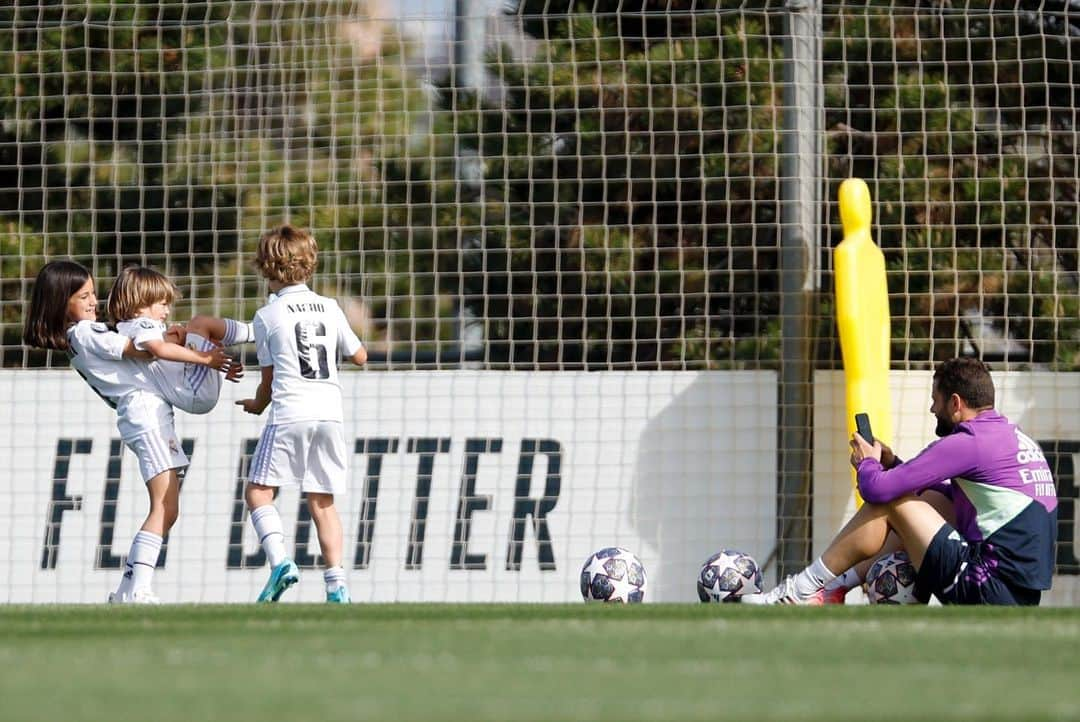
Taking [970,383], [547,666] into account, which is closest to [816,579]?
[970,383]

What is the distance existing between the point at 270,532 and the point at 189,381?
0.77 meters

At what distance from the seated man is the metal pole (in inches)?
77.2

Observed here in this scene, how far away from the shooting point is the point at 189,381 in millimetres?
6895

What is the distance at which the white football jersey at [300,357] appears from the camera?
6656mm

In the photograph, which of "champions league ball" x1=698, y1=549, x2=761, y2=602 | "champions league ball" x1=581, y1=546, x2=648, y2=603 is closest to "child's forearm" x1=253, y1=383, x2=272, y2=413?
"champions league ball" x1=581, y1=546, x2=648, y2=603

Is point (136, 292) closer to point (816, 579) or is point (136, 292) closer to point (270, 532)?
point (270, 532)

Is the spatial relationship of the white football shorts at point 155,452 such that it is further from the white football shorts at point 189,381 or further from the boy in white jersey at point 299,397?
the boy in white jersey at point 299,397

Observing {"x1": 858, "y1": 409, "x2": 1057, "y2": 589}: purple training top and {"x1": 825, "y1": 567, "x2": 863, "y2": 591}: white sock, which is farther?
{"x1": 825, "y1": 567, "x2": 863, "y2": 591}: white sock

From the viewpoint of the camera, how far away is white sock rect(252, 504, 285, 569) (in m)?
6.45

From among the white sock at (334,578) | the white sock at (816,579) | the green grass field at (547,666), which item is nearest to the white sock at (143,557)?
the white sock at (334,578)

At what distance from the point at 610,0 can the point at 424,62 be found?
4.43 feet

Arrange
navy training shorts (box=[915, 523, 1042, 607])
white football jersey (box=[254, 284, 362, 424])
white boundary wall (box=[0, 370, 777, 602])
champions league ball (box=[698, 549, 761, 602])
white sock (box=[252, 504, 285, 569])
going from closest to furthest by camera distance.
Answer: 1. navy training shorts (box=[915, 523, 1042, 607])
2. white sock (box=[252, 504, 285, 569])
3. white football jersey (box=[254, 284, 362, 424])
4. champions league ball (box=[698, 549, 761, 602])
5. white boundary wall (box=[0, 370, 777, 602])

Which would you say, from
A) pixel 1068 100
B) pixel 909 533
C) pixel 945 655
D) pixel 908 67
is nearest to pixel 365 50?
A: pixel 908 67

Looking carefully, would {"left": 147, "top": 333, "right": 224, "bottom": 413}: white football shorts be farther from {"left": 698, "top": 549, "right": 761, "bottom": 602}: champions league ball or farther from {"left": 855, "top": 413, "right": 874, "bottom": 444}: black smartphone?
{"left": 855, "top": 413, "right": 874, "bottom": 444}: black smartphone
